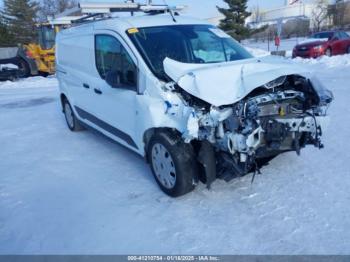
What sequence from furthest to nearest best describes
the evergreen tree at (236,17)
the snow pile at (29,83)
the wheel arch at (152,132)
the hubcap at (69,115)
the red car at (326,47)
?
the evergreen tree at (236,17) < the red car at (326,47) < the snow pile at (29,83) < the hubcap at (69,115) < the wheel arch at (152,132)

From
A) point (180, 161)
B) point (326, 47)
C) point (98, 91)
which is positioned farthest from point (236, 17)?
point (180, 161)

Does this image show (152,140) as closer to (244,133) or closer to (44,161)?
(244,133)

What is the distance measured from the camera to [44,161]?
5457 mm

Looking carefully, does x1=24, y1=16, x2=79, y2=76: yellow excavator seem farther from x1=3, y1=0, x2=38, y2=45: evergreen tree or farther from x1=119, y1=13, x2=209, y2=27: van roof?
x1=3, y1=0, x2=38, y2=45: evergreen tree

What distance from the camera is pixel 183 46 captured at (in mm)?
4539

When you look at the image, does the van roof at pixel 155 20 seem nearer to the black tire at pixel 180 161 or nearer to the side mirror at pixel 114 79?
the side mirror at pixel 114 79

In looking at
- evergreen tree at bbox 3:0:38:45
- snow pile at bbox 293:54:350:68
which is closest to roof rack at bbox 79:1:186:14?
snow pile at bbox 293:54:350:68

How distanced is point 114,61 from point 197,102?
1.60 metres

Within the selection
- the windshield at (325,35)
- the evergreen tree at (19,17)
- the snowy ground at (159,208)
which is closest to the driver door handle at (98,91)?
the snowy ground at (159,208)

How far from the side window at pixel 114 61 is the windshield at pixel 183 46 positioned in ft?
0.77

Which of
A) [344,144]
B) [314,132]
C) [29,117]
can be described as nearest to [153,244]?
[314,132]

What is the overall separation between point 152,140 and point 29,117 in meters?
5.81

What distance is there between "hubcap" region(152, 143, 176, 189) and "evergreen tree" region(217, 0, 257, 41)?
34514 millimetres

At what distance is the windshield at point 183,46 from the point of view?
4246 millimetres
